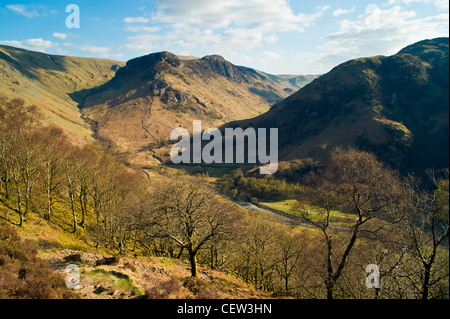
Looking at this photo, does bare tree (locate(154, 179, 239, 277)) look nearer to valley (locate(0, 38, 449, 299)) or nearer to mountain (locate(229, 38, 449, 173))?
valley (locate(0, 38, 449, 299))

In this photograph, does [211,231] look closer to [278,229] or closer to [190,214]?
[190,214]

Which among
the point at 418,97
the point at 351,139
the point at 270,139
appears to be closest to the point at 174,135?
the point at 270,139

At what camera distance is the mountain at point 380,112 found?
103m

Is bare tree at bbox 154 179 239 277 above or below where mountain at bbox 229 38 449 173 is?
below

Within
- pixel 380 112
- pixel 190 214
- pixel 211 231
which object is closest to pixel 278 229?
pixel 211 231

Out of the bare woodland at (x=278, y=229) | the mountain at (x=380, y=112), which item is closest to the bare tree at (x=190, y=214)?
the bare woodland at (x=278, y=229)

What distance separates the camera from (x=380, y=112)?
12425 cm

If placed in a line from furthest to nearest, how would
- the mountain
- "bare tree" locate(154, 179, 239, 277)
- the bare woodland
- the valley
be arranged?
1. the mountain
2. "bare tree" locate(154, 179, 239, 277)
3. the bare woodland
4. the valley

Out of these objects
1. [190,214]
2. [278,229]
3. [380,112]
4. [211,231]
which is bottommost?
[278,229]

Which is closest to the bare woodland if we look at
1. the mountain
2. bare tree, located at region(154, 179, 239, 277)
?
bare tree, located at region(154, 179, 239, 277)

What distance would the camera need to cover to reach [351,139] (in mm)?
116062

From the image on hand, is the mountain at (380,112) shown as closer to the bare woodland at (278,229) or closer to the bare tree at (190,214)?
the bare woodland at (278,229)

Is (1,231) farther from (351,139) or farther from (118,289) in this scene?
(351,139)

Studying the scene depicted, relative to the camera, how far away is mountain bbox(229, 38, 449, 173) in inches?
4053
